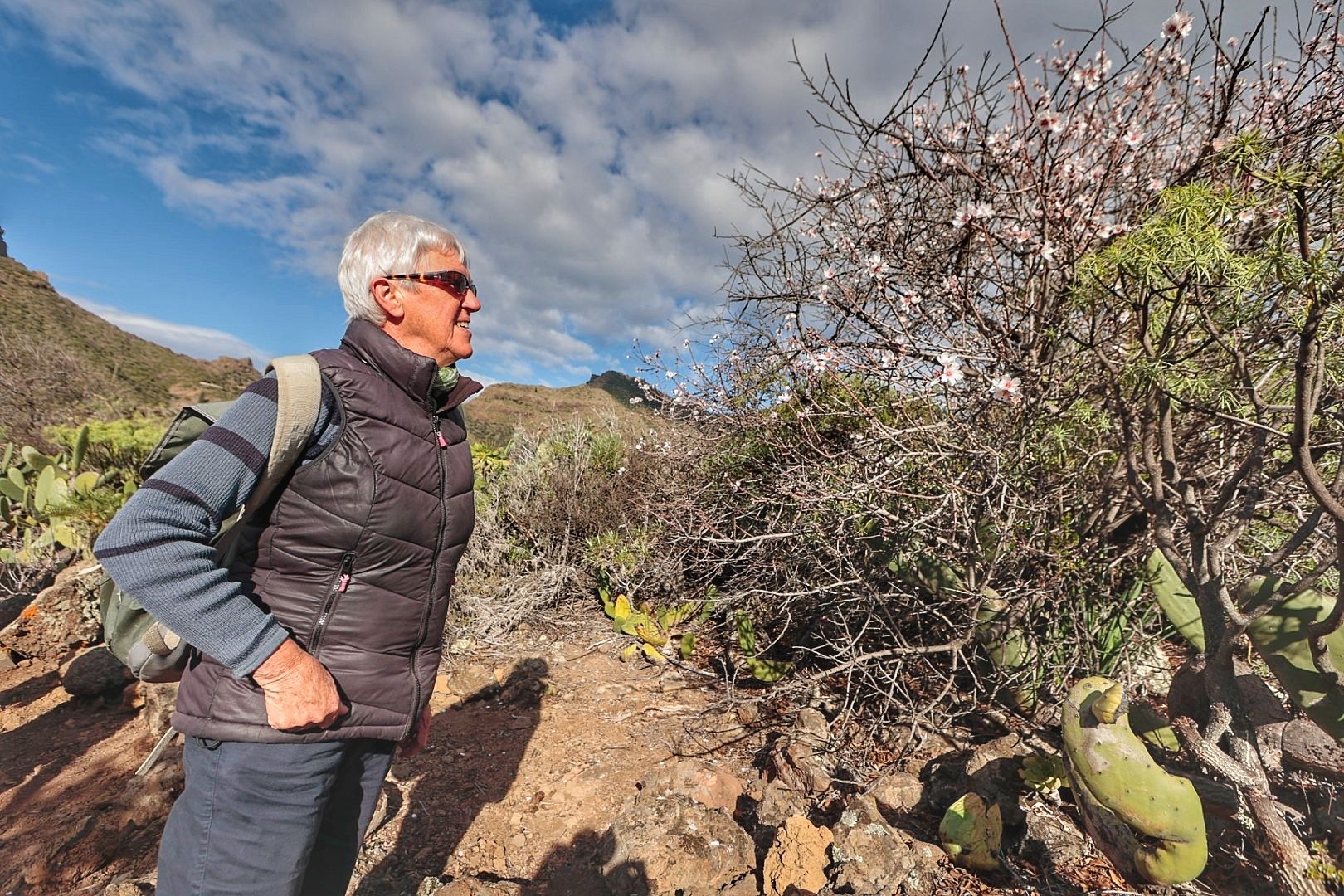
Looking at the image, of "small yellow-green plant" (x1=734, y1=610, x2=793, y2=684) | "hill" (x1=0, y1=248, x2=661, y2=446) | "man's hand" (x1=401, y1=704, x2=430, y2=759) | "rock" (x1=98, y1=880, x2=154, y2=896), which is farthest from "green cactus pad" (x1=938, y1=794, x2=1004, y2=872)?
"hill" (x1=0, y1=248, x2=661, y2=446)

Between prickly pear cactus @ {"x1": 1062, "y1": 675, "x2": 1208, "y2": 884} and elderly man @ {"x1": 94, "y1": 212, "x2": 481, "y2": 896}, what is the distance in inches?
79.1

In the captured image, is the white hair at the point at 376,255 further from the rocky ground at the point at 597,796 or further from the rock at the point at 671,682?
the rock at the point at 671,682

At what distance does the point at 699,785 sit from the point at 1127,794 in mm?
1575

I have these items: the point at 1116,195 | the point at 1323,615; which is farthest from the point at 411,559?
the point at 1116,195

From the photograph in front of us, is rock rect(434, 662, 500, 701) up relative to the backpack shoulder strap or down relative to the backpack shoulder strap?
down

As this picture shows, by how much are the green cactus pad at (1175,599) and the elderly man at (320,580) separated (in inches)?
112

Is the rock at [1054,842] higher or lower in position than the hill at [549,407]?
lower

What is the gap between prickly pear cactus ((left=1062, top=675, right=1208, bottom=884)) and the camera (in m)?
1.67

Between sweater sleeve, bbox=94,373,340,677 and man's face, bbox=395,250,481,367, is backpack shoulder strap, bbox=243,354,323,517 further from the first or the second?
man's face, bbox=395,250,481,367

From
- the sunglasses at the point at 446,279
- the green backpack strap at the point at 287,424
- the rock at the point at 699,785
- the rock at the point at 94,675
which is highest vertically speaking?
the sunglasses at the point at 446,279

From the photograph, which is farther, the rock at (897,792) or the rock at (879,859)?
the rock at (897,792)

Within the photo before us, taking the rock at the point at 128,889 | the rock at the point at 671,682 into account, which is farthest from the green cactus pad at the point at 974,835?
the rock at the point at 128,889

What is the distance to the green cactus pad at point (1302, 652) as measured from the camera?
1911mm

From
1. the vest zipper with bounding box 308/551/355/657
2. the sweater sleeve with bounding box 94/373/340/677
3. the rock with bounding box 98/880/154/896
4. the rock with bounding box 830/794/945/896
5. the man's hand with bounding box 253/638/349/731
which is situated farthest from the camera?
the rock with bounding box 830/794/945/896
